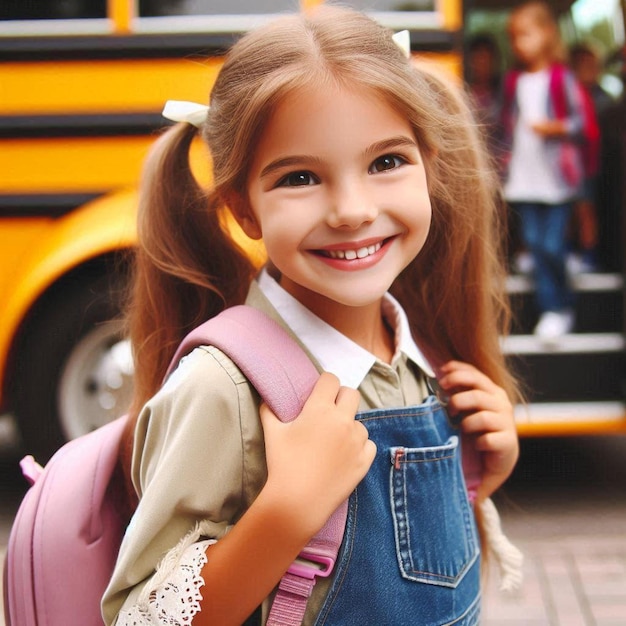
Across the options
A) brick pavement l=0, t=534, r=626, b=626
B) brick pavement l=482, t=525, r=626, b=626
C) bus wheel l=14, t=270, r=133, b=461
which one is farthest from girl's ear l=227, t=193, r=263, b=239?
bus wheel l=14, t=270, r=133, b=461

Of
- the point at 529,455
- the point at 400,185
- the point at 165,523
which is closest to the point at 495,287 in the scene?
the point at 400,185

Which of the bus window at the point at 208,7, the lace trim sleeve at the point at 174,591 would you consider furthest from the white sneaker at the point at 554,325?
the lace trim sleeve at the point at 174,591

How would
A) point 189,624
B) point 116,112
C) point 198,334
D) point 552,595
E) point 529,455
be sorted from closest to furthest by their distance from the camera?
point 189,624, point 198,334, point 552,595, point 116,112, point 529,455

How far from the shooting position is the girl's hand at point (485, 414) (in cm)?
130

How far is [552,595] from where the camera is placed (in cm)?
258

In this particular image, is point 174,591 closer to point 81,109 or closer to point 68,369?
point 68,369

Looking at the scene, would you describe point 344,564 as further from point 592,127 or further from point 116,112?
point 592,127

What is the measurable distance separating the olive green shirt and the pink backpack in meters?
0.03

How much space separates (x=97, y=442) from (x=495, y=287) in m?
0.71

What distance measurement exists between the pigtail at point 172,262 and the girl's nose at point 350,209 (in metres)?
0.26

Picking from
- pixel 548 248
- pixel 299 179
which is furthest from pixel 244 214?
pixel 548 248

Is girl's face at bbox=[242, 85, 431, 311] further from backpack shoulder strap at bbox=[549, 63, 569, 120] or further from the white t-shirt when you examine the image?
backpack shoulder strap at bbox=[549, 63, 569, 120]

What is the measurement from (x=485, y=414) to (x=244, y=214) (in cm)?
45

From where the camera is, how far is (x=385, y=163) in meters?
1.11
